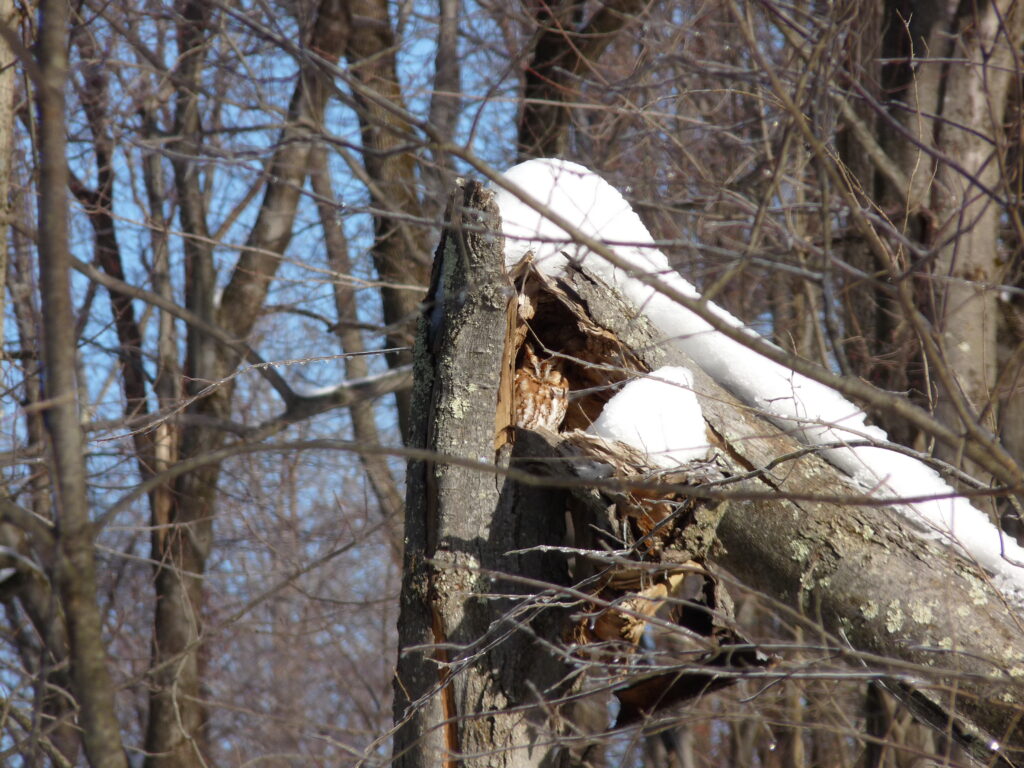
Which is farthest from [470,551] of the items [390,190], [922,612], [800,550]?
[390,190]

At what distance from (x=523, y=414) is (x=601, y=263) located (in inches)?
18.7

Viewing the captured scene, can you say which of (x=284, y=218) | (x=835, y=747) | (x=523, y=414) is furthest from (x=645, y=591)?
(x=284, y=218)

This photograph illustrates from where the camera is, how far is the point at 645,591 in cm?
207

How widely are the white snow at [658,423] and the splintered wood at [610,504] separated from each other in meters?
0.05

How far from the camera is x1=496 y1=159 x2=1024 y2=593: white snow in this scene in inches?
82.5

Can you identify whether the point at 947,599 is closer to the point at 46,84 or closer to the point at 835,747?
the point at 46,84

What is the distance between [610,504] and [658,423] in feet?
0.77

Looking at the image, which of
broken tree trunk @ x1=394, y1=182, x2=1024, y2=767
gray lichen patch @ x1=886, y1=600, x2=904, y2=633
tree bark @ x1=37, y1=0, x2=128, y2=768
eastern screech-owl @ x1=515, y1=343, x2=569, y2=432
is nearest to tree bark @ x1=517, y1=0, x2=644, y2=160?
eastern screech-owl @ x1=515, y1=343, x2=569, y2=432

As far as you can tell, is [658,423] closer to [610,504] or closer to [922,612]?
[610,504]

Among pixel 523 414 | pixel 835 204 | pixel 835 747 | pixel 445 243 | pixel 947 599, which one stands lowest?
pixel 835 747

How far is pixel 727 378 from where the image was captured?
94.3 inches

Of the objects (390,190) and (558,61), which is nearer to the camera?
(558,61)

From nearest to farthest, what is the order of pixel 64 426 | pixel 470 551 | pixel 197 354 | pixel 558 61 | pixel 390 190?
pixel 64 426 < pixel 470 551 < pixel 558 61 < pixel 390 190 < pixel 197 354

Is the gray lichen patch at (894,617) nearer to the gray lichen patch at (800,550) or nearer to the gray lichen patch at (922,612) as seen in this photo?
the gray lichen patch at (922,612)
